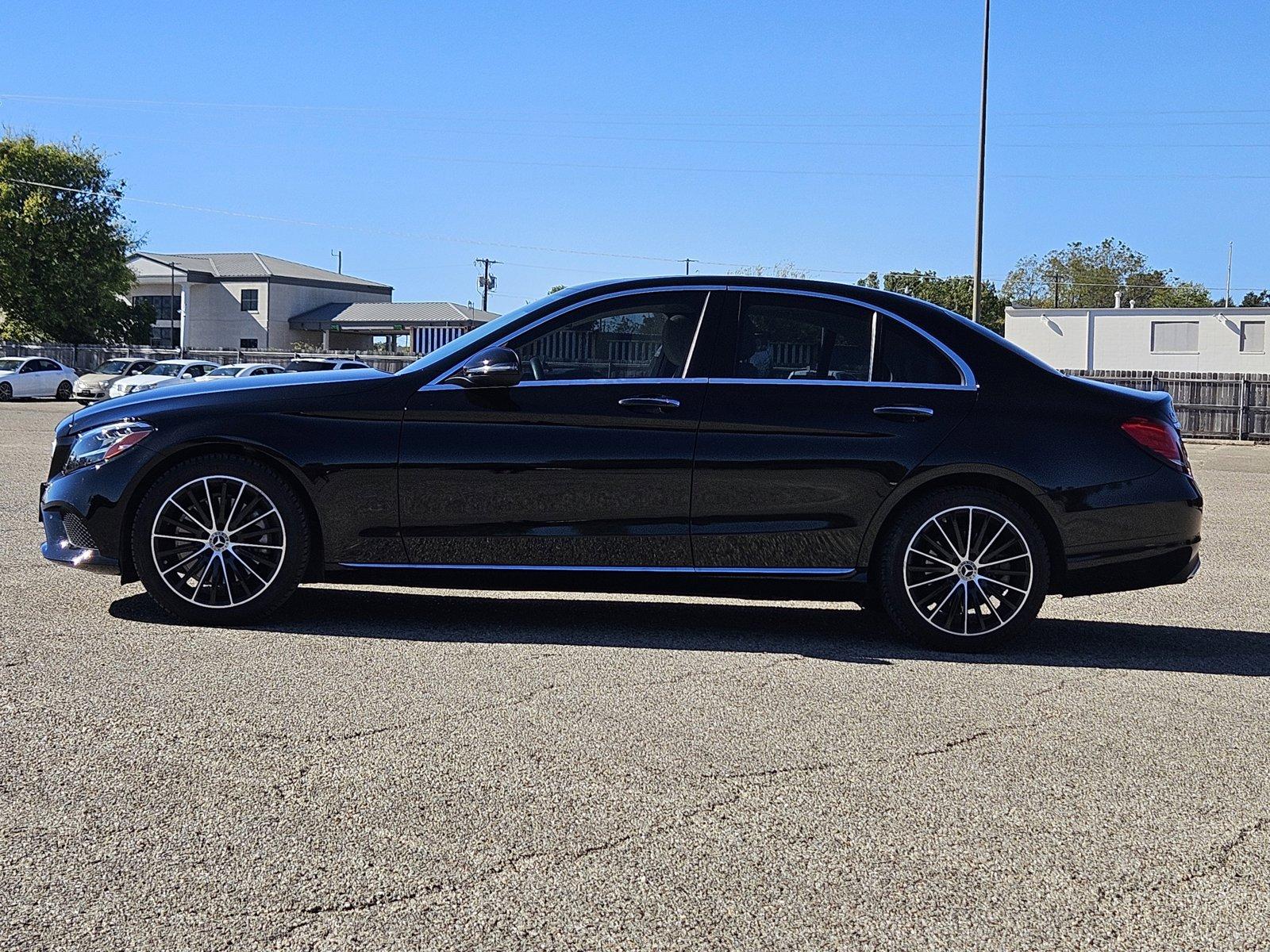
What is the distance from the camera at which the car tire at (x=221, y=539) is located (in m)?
6.17

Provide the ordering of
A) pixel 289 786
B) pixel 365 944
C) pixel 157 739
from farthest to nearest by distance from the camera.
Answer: pixel 157 739, pixel 289 786, pixel 365 944

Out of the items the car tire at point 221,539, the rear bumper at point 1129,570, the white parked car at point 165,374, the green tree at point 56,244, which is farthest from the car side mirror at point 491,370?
the green tree at point 56,244

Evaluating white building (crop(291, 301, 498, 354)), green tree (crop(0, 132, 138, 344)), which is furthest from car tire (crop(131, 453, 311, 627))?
white building (crop(291, 301, 498, 354))

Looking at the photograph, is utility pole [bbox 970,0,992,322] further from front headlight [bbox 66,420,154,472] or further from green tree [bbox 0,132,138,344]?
green tree [bbox 0,132,138,344]

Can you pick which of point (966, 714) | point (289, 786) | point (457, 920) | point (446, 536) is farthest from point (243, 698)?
point (966, 714)

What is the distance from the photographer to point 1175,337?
5209cm

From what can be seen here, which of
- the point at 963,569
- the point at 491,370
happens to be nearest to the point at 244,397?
the point at 491,370

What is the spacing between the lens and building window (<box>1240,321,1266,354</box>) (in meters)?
50.7

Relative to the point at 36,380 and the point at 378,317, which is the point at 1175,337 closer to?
the point at 36,380

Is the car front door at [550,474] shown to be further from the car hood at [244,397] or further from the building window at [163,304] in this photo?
the building window at [163,304]

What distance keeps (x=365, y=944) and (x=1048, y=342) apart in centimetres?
5503

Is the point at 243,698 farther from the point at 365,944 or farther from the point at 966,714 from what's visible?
the point at 966,714

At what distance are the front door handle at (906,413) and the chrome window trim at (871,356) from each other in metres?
0.13

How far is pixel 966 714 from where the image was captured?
5.01 meters
